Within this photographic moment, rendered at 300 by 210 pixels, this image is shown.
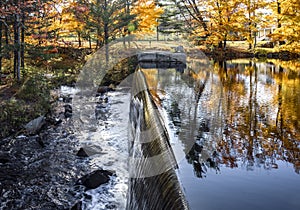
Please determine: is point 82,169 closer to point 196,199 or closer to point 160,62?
point 196,199

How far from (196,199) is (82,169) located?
2.85 m

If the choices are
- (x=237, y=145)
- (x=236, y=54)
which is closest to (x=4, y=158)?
(x=237, y=145)

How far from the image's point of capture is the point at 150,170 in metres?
3.43

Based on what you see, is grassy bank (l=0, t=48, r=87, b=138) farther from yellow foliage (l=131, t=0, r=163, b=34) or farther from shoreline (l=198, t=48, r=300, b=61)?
shoreline (l=198, t=48, r=300, b=61)

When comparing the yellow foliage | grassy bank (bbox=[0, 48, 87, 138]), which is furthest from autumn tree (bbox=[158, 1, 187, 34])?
grassy bank (bbox=[0, 48, 87, 138])

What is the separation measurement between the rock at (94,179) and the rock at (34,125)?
269cm

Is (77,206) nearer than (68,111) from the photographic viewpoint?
Yes

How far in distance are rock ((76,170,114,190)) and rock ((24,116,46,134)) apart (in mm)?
2688

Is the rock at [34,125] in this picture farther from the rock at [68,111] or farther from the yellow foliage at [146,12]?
the yellow foliage at [146,12]

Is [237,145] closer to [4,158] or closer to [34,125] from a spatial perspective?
[4,158]

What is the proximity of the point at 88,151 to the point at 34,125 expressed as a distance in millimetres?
1833

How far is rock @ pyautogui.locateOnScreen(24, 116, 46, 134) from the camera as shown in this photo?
706 centimetres

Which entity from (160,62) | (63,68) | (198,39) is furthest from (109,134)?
(198,39)

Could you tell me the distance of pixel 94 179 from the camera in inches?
191
